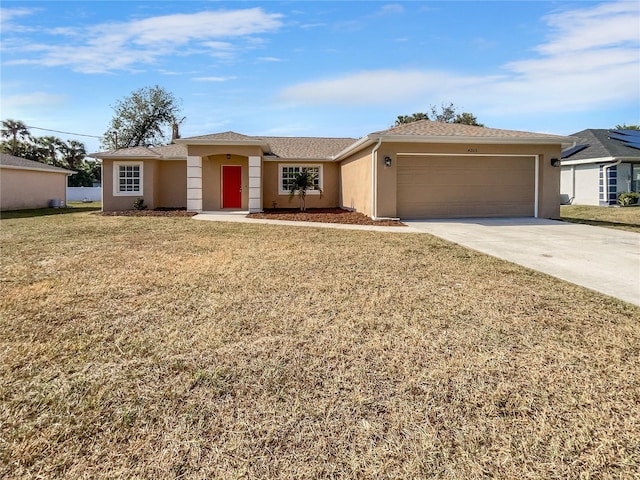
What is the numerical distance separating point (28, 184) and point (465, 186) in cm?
2241

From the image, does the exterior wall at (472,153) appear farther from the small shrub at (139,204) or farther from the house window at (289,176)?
the small shrub at (139,204)

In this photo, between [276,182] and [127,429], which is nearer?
[127,429]

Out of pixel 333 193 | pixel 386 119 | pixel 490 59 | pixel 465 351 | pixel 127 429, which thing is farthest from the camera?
pixel 386 119

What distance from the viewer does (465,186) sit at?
1362 centimetres

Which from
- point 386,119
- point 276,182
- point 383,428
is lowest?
point 383,428

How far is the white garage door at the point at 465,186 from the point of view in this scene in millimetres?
13352

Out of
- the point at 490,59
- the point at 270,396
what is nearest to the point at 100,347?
the point at 270,396

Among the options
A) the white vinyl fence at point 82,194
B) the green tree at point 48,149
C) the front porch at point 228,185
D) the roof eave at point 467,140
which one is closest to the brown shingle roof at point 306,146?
the front porch at point 228,185

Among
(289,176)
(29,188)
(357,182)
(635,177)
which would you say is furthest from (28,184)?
(635,177)

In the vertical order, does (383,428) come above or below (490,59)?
below

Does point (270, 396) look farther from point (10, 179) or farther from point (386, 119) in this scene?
point (386, 119)

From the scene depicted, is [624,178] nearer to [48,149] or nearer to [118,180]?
[118,180]

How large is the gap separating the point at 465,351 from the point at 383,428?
1.33 meters

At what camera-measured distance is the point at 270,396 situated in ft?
8.78
